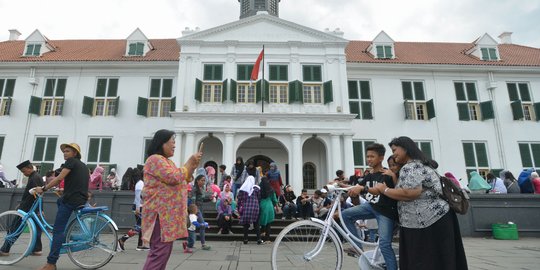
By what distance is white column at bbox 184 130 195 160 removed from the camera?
47.5 feet

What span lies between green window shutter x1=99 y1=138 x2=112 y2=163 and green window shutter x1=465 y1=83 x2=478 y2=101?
67.0 feet

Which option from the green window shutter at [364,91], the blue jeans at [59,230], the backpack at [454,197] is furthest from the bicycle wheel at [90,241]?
the green window shutter at [364,91]

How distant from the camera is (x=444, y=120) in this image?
669 inches

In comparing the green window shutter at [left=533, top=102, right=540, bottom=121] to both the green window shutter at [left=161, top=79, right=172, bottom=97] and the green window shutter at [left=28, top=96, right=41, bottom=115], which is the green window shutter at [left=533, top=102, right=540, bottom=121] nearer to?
the green window shutter at [left=161, top=79, right=172, bottom=97]

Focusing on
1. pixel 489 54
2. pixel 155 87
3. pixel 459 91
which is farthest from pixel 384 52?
pixel 155 87

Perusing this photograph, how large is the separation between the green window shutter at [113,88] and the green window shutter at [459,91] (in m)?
19.6

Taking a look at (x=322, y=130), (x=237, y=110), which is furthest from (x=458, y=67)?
(x=237, y=110)

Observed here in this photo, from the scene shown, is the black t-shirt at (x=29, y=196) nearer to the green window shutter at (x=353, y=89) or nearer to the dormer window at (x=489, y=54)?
the green window shutter at (x=353, y=89)

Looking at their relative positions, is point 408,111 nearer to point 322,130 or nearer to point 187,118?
point 322,130

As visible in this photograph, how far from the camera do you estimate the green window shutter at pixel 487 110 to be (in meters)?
16.6

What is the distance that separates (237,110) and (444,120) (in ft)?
38.2

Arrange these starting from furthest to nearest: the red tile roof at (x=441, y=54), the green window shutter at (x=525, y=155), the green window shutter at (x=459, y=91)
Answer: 1. the red tile roof at (x=441, y=54)
2. the green window shutter at (x=459, y=91)
3. the green window shutter at (x=525, y=155)

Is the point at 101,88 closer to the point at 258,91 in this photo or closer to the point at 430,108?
the point at 258,91

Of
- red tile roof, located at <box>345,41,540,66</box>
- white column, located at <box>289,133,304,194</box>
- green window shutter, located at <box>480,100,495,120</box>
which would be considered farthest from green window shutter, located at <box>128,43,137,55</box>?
green window shutter, located at <box>480,100,495,120</box>
